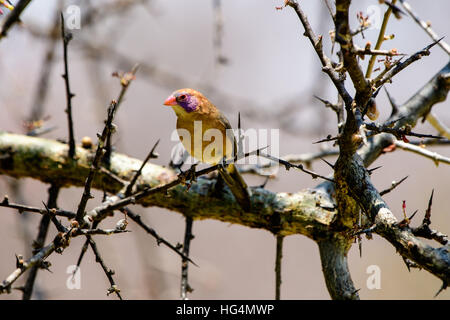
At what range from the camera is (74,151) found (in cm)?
370

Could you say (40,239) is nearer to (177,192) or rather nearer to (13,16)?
(177,192)

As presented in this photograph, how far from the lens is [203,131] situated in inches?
142

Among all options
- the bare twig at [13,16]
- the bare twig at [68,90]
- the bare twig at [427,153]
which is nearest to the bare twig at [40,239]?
the bare twig at [68,90]

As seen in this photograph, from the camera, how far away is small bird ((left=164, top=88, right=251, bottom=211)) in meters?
3.52

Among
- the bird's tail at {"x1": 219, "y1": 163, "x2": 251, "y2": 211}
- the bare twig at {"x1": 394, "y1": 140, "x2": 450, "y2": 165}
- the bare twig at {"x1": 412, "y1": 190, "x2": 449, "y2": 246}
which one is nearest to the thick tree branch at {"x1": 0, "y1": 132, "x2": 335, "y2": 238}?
the bird's tail at {"x1": 219, "y1": 163, "x2": 251, "y2": 211}

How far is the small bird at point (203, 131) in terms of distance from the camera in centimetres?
352

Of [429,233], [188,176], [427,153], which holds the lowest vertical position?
[429,233]

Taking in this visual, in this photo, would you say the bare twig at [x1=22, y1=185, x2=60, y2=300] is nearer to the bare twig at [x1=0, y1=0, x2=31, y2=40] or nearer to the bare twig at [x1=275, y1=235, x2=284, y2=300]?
the bare twig at [x1=0, y1=0, x2=31, y2=40]

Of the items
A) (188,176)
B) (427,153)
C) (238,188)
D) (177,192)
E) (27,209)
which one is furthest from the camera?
(177,192)

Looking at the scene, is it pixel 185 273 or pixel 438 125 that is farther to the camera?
pixel 438 125

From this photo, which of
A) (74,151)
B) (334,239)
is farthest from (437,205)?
(74,151)

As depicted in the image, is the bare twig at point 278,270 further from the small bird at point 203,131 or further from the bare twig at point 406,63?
the bare twig at point 406,63

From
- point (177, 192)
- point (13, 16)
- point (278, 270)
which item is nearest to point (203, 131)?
point (177, 192)

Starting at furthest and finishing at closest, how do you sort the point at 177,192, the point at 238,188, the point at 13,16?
the point at 177,192, the point at 238,188, the point at 13,16
